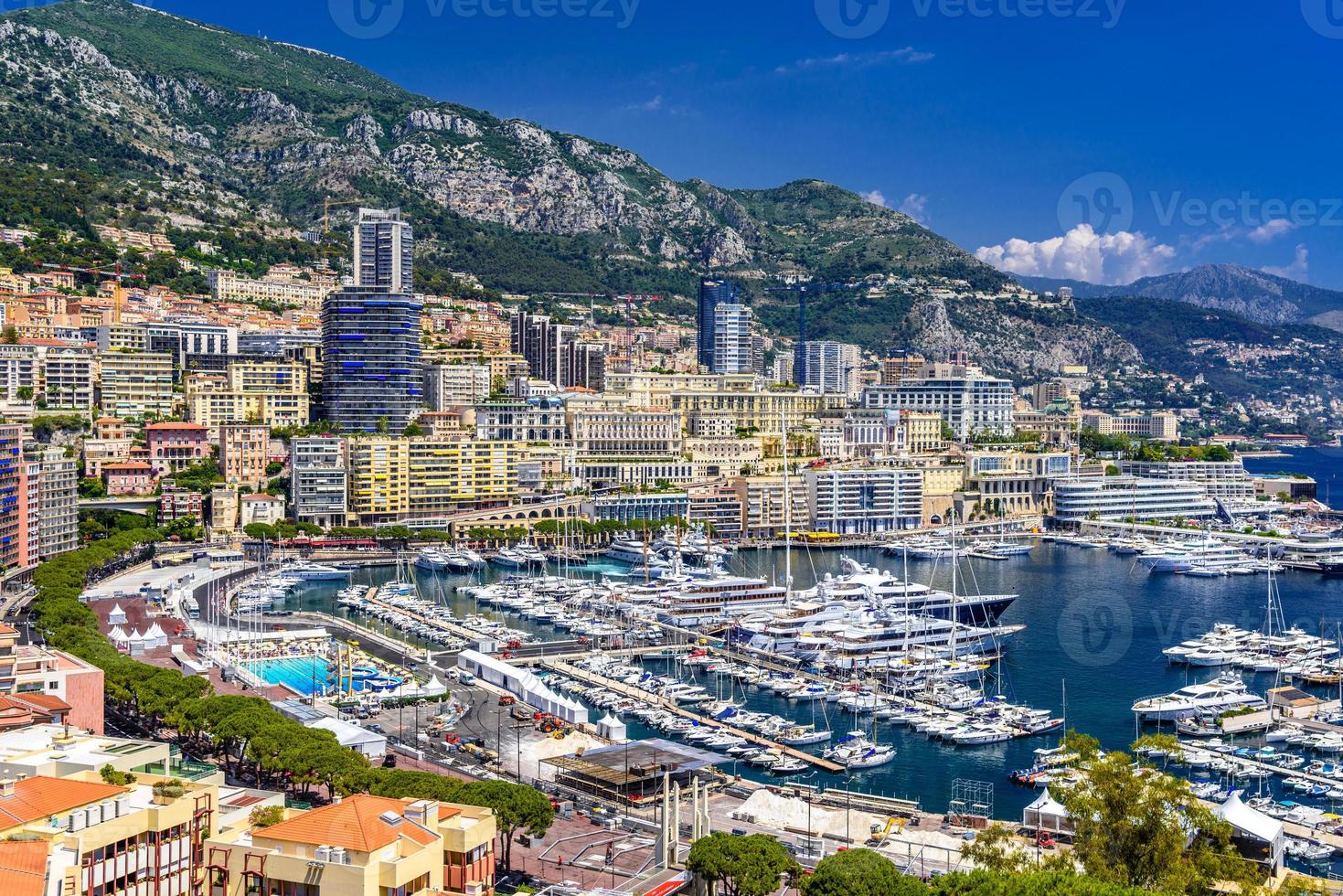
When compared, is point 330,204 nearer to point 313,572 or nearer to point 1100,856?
point 313,572

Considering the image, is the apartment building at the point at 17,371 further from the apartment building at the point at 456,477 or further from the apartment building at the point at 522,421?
the apartment building at the point at 522,421

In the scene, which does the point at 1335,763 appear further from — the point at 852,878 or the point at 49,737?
the point at 49,737

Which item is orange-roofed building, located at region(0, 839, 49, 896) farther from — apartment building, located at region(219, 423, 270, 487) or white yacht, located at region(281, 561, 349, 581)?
apartment building, located at region(219, 423, 270, 487)

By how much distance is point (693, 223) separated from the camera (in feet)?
454

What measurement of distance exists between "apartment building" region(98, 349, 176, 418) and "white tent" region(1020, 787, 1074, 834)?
161 ft

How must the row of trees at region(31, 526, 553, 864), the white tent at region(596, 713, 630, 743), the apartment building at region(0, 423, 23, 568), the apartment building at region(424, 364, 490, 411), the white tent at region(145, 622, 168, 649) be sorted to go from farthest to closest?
the apartment building at region(424, 364, 490, 411) < the apartment building at region(0, 423, 23, 568) < the white tent at region(145, 622, 168, 649) < the white tent at region(596, 713, 630, 743) < the row of trees at region(31, 526, 553, 864)

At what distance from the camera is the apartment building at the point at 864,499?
211ft

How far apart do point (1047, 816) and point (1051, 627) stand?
2115 cm

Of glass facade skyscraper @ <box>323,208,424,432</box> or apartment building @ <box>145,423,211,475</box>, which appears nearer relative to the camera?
apartment building @ <box>145,423,211,475</box>

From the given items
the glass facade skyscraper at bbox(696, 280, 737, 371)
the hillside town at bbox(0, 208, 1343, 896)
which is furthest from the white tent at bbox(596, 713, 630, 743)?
the glass facade skyscraper at bbox(696, 280, 737, 371)

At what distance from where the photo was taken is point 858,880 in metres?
15.1

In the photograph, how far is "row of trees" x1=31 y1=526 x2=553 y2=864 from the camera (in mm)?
18359

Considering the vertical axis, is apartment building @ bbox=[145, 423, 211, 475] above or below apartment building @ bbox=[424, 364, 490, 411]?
below

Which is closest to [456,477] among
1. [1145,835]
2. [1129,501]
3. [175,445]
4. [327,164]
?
[175,445]
